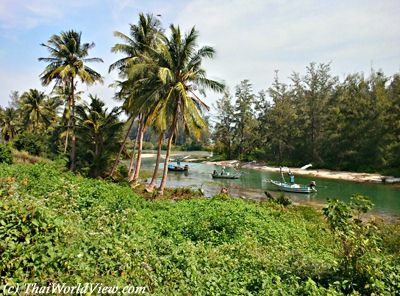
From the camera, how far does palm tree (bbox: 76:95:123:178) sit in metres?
24.3

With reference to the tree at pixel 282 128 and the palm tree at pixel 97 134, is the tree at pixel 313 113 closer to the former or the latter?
the tree at pixel 282 128

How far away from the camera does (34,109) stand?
1631 inches

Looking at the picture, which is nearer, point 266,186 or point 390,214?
point 390,214

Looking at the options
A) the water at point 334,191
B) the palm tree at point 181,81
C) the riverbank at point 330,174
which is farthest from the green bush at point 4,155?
the riverbank at point 330,174

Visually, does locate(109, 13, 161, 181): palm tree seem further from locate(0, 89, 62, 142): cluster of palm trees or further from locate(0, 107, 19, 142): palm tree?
locate(0, 107, 19, 142): palm tree

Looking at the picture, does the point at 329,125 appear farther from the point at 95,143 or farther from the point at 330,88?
the point at 95,143

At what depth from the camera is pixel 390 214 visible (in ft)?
65.6

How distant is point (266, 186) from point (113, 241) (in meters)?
27.7

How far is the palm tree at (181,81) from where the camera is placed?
55.2 feet

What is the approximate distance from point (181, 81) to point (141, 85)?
10.5 ft

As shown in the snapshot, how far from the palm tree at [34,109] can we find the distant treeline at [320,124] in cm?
2599

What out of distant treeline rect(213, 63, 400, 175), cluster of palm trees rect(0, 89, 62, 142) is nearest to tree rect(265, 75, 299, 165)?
distant treeline rect(213, 63, 400, 175)

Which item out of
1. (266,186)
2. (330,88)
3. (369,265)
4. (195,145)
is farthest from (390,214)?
(195,145)

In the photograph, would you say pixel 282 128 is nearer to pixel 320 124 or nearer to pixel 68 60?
pixel 320 124
